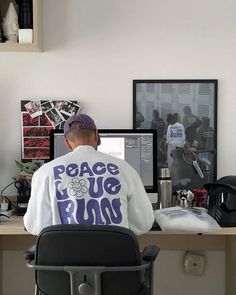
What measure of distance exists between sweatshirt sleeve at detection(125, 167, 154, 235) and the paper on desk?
188 millimetres

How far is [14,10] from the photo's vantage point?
2.98 m

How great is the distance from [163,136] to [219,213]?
2.24 ft

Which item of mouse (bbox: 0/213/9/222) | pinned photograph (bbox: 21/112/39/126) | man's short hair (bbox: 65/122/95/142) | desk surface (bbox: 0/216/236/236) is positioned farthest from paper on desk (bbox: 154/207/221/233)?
pinned photograph (bbox: 21/112/39/126)

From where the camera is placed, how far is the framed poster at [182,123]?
10.3 ft

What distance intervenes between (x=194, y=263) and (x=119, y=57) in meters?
1.34

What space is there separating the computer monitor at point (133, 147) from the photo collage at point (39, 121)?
212mm

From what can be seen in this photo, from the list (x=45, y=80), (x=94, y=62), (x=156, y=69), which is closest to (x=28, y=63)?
(x=45, y=80)

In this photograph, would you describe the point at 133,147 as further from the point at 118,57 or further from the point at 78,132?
the point at 78,132

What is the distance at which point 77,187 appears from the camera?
6.89ft

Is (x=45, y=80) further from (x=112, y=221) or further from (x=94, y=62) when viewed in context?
(x=112, y=221)

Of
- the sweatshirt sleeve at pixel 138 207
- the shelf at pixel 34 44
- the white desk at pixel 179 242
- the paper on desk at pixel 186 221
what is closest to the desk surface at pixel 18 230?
the paper on desk at pixel 186 221

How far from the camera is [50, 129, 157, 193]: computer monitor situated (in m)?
2.93

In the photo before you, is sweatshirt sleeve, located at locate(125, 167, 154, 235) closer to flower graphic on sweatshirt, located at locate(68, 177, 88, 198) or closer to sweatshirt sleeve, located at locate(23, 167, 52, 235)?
flower graphic on sweatshirt, located at locate(68, 177, 88, 198)

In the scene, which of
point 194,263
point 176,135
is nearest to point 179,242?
point 194,263
